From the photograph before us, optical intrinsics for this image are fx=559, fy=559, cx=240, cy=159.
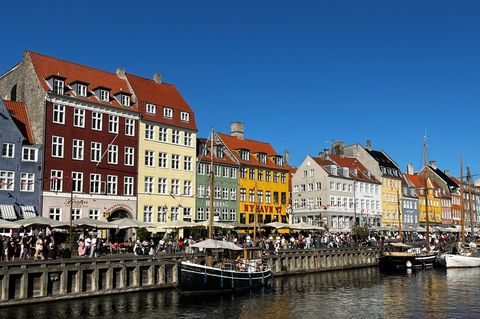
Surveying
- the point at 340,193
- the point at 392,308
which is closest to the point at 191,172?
the point at 340,193

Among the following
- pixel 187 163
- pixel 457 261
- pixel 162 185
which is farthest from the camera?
pixel 187 163

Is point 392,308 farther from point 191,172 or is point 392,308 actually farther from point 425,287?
point 191,172

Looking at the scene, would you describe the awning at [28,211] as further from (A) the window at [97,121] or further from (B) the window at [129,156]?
(B) the window at [129,156]

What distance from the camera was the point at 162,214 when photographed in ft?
195

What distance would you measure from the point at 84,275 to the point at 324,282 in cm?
2046

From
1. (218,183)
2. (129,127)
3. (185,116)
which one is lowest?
(218,183)

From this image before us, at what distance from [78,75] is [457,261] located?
43.6 m

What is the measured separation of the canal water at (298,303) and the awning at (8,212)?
15.3m

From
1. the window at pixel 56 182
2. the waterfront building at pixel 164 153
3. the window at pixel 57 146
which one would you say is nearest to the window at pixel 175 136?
the waterfront building at pixel 164 153

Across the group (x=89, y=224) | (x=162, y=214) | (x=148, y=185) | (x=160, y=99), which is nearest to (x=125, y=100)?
(x=160, y=99)

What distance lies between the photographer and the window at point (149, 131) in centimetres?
5825

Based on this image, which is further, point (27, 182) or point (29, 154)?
point (29, 154)

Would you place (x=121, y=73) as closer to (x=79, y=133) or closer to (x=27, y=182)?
(x=79, y=133)

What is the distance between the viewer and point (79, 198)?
51188mm
